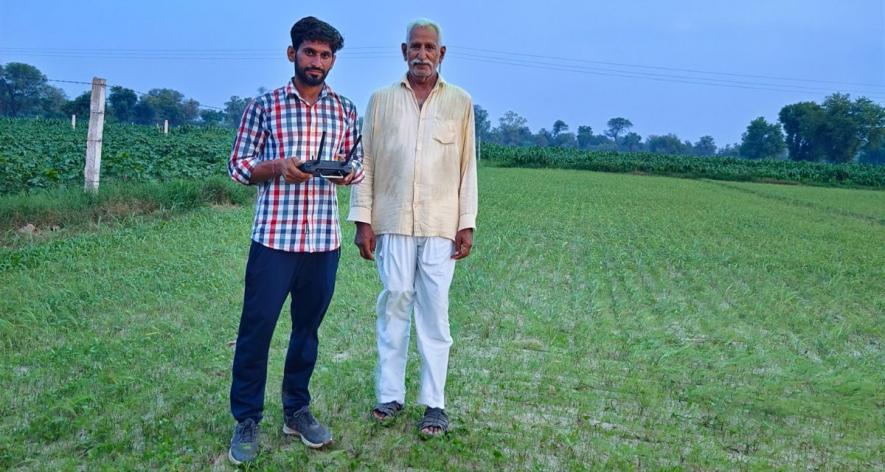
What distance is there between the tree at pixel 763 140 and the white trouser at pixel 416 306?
3282 inches

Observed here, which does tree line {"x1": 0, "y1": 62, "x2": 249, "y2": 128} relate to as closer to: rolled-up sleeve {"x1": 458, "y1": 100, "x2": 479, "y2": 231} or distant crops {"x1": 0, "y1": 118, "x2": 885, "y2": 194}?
distant crops {"x1": 0, "y1": 118, "x2": 885, "y2": 194}

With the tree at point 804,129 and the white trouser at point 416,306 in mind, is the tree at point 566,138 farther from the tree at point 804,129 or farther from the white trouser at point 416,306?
the white trouser at point 416,306

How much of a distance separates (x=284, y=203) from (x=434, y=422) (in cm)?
126

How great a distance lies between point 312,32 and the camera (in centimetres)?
313

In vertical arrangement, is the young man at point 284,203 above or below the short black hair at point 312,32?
below

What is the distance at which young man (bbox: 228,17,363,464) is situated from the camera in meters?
3.16

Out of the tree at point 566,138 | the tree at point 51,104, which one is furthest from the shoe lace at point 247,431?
the tree at point 566,138

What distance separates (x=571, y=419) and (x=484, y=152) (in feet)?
147

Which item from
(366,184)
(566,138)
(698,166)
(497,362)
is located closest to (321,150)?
(366,184)

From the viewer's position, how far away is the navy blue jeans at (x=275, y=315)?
319 centimetres

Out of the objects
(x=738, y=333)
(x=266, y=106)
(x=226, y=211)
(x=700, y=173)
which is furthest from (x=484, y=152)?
(x=266, y=106)

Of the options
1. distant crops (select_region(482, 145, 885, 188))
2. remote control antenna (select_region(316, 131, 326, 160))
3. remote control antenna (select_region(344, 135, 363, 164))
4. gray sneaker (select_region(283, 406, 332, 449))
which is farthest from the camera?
distant crops (select_region(482, 145, 885, 188))

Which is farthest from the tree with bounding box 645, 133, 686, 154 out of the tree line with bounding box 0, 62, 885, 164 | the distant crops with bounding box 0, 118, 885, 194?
the distant crops with bounding box 0, 118, 885, 194

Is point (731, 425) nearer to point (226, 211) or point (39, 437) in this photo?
point (39, 437)
